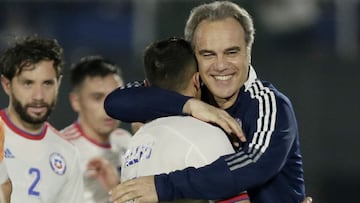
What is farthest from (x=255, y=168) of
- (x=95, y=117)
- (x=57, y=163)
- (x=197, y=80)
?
(x=95, y=117)

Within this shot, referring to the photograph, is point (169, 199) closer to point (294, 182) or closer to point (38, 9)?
point (294, 182)

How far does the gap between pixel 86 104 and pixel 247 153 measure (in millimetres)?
2848

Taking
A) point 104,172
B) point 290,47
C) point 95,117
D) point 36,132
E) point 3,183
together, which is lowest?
point 290,47

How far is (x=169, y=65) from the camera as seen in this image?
4449 mm

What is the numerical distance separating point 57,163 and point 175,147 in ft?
5.31

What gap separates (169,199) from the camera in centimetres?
418

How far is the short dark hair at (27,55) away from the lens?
18.9ft

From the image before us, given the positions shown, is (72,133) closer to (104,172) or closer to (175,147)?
(104,172)

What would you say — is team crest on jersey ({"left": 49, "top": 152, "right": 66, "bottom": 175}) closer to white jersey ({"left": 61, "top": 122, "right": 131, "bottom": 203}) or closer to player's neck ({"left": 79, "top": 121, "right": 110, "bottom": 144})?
white jersey ({"left": 61, "top": 122, "right": 131, "bottom": 203})

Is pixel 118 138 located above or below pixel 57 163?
below

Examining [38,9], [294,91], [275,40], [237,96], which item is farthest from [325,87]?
[237,96]

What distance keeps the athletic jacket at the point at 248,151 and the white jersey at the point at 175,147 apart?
0.14ft

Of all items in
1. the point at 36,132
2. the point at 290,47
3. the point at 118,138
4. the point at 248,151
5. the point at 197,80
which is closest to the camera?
the point at 248,151

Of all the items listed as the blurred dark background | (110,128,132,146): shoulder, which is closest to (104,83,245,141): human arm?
(110,128,132,146): shoulder
